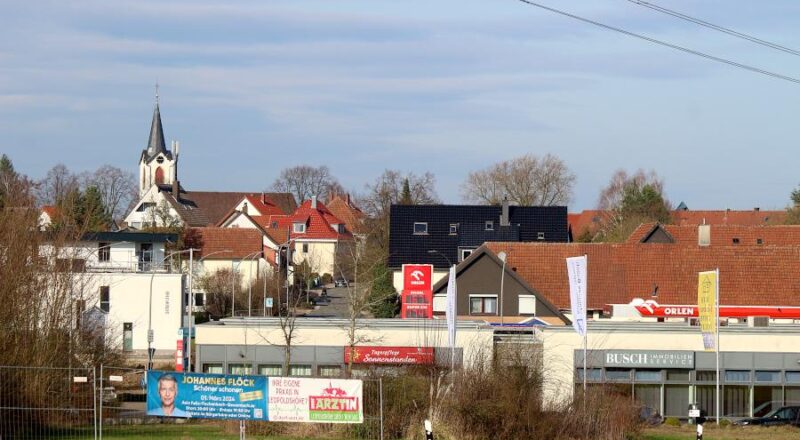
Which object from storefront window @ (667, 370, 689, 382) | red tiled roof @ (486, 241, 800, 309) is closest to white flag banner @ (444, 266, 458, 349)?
storefront window @ (667, 370, 689, 382)

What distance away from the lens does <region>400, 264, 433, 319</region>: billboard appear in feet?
164

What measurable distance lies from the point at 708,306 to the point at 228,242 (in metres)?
59.6

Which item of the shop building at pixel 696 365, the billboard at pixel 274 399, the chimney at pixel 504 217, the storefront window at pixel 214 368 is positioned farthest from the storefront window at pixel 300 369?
the chimney at pixel 504 217

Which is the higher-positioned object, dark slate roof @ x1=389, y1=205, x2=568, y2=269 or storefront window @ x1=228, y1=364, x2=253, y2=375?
dark slate roof @ x1=389, y1=205, x2=568, y2=269

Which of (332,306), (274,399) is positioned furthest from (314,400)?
(332,306)

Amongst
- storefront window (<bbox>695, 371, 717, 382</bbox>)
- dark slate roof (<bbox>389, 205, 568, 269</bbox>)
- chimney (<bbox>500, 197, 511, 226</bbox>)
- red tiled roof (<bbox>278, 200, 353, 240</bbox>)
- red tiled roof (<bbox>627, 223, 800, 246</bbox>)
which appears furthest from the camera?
red tiled roof (<bbox>278, 200, 353, 240</bbox>)

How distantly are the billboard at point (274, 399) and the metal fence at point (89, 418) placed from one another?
65 centimetres

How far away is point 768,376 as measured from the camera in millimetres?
41062

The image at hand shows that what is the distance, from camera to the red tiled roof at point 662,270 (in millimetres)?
55562

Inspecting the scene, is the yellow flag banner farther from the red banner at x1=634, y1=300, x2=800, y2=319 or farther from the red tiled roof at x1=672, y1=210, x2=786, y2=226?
the red tiled roof at x1=672, y1=210, x2=786, y2=226

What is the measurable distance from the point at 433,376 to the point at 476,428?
6.14ft

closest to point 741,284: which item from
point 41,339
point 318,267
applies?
point 41,339

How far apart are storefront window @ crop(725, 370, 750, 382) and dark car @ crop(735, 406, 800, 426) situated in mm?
5165

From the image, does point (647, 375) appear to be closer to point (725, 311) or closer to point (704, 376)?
point (704, 376)
